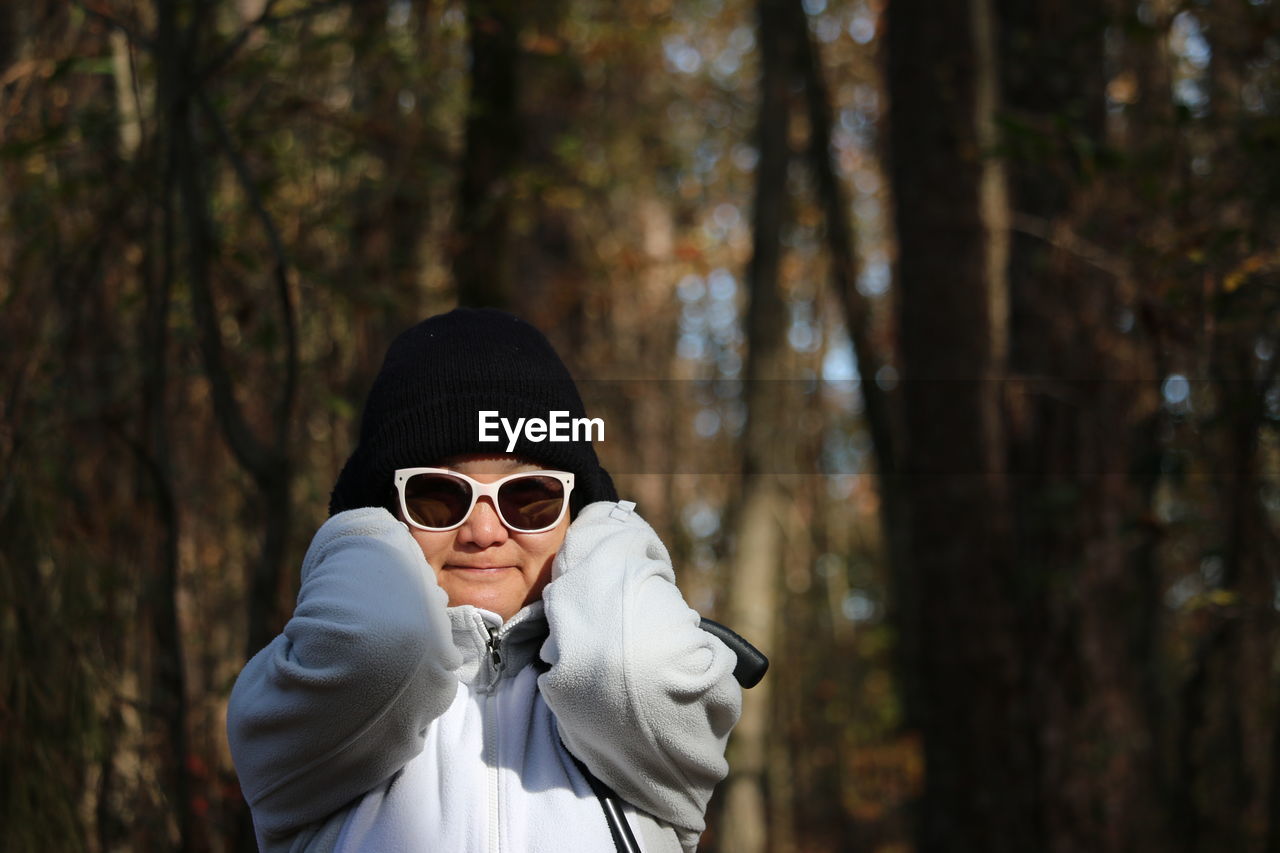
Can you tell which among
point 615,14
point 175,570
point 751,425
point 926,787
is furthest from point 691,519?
point 175,570

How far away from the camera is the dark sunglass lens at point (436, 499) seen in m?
1.85

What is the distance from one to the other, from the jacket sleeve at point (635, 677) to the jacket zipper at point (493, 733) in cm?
10

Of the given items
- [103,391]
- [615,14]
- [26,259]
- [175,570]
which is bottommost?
[175,570]

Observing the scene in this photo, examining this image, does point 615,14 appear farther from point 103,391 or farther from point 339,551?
point 339,551

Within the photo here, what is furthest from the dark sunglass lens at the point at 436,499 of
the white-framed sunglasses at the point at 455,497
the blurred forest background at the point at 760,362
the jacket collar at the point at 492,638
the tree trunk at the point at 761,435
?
the tree trunk at the point at 761,435

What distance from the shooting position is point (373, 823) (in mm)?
1723

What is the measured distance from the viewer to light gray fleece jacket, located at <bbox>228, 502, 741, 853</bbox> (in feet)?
5.42

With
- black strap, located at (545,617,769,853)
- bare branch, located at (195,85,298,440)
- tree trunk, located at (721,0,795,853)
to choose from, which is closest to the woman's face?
black strap, located at (545,617,769,853)

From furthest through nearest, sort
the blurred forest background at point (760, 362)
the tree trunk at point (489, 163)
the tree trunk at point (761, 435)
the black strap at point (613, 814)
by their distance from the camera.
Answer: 1. the tree trunk at point (761, 435)
2. the tree trunk at point (489, 163)
3. the blurred forest background at point (760, 362)
4. the black strap at point (613, 814)

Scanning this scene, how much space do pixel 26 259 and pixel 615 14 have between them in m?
6.75

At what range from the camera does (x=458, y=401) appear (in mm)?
1877

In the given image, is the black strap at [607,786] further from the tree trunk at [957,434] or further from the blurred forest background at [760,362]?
the tree trunk at [957,434]

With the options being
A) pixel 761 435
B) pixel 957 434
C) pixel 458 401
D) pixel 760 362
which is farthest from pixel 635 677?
pixel 760 362

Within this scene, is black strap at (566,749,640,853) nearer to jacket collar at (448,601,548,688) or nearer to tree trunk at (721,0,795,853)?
jacket collar at (448,601,548,688)
